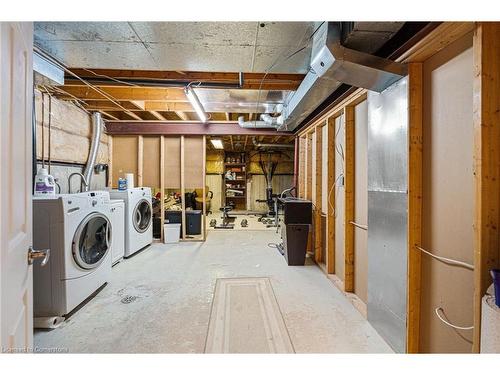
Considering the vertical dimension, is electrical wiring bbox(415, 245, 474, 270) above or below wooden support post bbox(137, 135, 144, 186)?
below

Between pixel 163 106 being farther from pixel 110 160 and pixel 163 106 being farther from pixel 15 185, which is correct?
pixel 15 185

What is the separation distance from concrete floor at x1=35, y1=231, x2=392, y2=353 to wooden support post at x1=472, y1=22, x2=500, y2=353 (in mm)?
1002

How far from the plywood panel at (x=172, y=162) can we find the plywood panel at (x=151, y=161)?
17 centimetres

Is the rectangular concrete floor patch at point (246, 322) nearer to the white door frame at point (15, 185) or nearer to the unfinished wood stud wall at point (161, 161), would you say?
the white door frame at point (15, 185)

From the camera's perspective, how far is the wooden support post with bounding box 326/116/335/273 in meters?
3.02

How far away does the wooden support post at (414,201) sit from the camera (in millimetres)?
1523

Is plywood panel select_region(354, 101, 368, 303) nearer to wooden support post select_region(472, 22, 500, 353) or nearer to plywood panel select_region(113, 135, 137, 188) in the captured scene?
wooden support post select_region(472, 22, 500, 353)

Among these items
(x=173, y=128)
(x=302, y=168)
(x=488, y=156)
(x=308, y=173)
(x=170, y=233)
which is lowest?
(x=170, y=233)

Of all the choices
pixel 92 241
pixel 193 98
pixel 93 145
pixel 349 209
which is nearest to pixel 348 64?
pixel 349 209

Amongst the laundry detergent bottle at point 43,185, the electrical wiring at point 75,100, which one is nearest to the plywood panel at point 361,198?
the laundry detergent bottle at point 43,185

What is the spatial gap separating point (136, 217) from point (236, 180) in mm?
5531

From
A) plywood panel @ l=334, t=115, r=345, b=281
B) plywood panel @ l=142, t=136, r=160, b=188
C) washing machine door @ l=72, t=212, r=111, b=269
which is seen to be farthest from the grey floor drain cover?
plywood panel @ l=142, t=136, r=160, b=188

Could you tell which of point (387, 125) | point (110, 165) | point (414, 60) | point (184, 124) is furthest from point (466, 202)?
point (110, 165)

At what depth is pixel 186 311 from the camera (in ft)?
7.08
